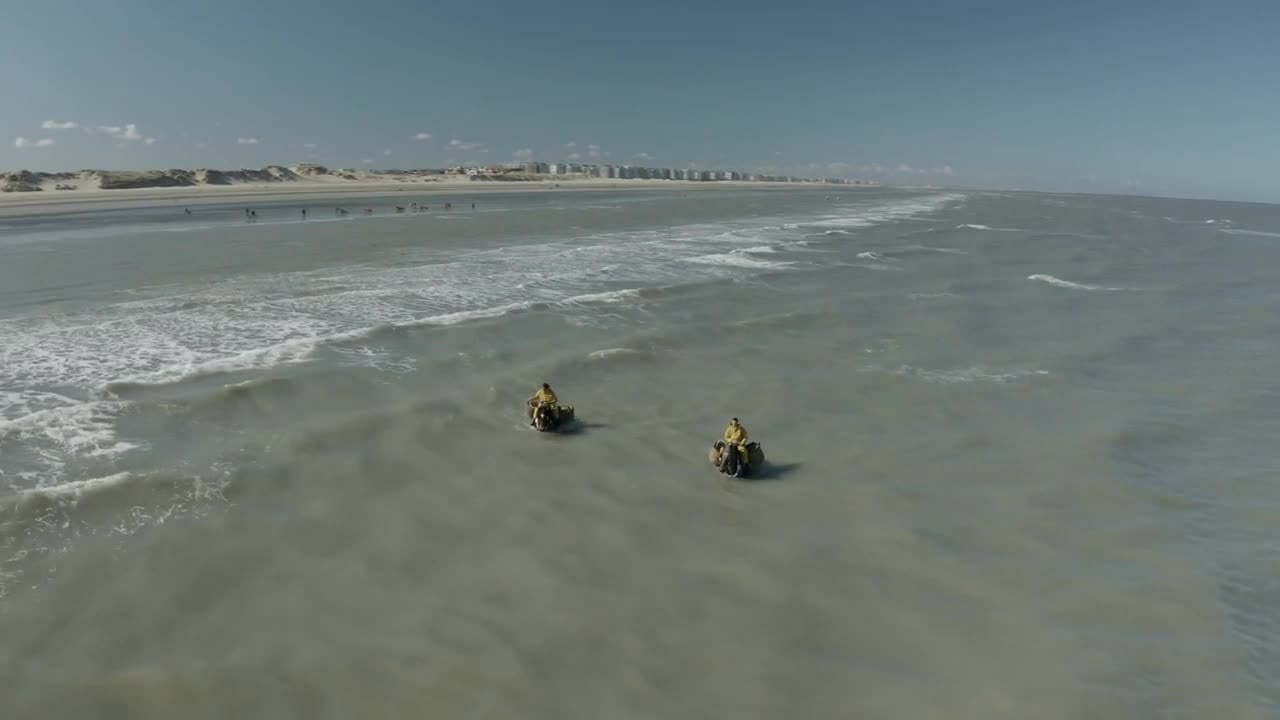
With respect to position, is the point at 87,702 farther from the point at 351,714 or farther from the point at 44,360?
the point at 44,360

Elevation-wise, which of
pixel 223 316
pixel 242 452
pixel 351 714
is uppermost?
pixel 223 316

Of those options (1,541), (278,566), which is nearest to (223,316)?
(1,541)

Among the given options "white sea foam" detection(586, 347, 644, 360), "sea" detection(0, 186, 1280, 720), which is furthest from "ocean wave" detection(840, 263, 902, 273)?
"white sea foam" detection(586, 347, 644, 360)

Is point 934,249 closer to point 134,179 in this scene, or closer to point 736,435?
point 736,435

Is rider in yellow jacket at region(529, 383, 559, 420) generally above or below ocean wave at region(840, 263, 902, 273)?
below

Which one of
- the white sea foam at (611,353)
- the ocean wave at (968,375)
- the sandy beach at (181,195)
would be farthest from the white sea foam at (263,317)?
the sandy beach at (181,195)

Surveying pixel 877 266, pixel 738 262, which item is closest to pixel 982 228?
pixel 877 266

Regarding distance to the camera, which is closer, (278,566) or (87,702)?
(87,702)

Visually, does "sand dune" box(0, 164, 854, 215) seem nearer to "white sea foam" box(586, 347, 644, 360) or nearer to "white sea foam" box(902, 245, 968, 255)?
"white sea foam" box(586, 347, 644, 360)
